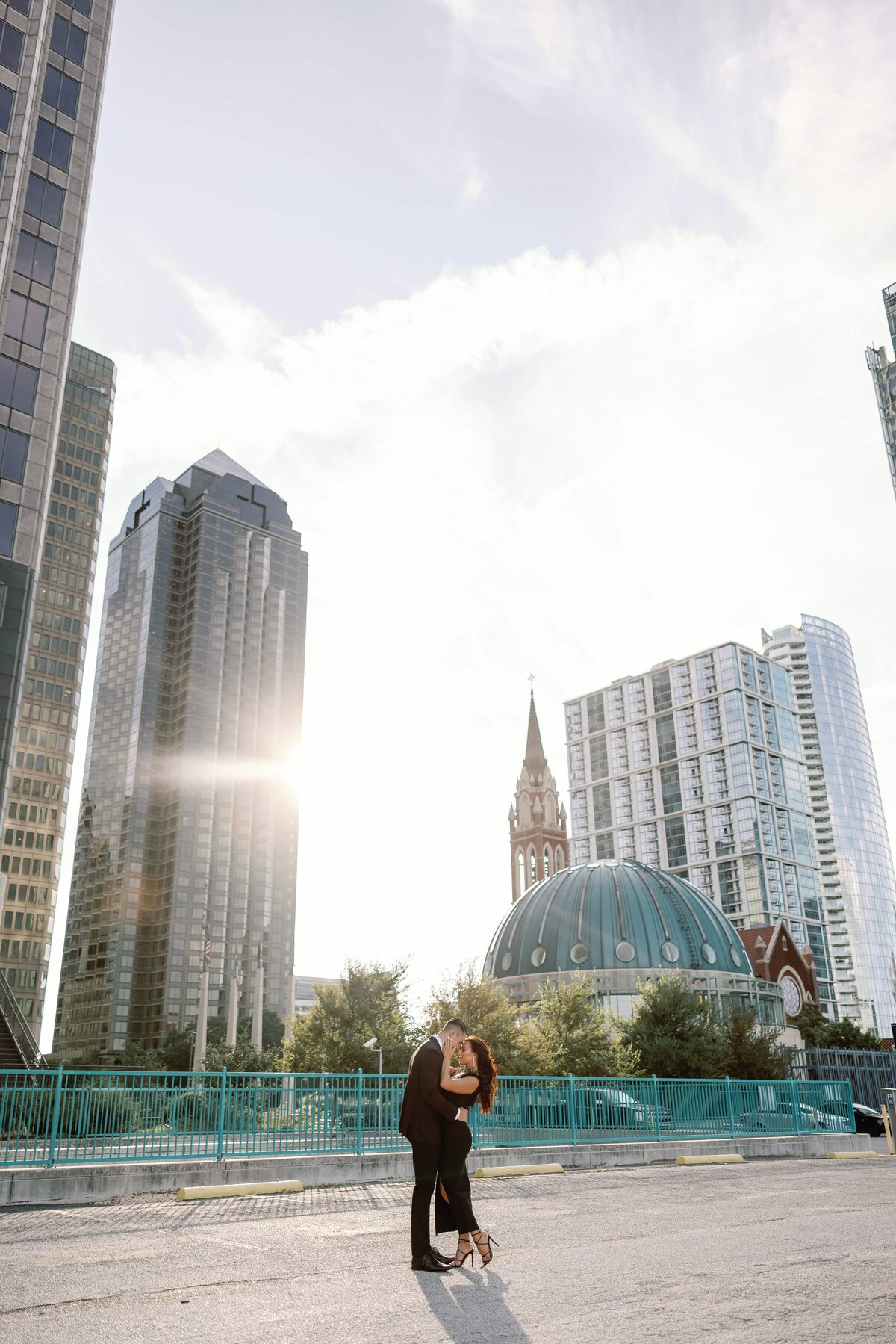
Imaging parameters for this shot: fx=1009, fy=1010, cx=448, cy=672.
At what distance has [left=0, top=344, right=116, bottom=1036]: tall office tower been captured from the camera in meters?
103

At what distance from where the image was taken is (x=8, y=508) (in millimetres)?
44250

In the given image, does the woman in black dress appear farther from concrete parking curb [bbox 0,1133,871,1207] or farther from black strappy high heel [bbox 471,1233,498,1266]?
concrete parking curb [bbox 0,1133,871,1207]

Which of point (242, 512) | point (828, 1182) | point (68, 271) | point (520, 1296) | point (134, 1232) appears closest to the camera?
point (520, 1296)

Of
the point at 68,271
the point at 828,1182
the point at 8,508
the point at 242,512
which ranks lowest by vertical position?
the point at 828,1182

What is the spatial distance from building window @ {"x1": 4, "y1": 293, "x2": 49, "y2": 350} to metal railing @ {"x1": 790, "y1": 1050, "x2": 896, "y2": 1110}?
7023 centimetres

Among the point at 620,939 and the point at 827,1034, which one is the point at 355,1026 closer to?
the point at 620,939

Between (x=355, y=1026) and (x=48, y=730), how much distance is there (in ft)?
250

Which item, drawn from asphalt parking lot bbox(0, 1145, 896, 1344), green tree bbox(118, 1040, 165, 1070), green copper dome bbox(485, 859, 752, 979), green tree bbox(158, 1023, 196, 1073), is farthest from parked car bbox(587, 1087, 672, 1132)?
green tree bbox(158, 1023, 196, 1073)

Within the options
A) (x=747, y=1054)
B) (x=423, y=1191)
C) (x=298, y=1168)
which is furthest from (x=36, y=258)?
(x=747, y=1054)

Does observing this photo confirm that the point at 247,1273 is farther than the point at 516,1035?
No

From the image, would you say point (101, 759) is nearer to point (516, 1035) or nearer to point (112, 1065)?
point (112, 1065)

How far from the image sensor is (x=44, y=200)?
156ft

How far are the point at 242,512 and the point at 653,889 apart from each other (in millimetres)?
121277

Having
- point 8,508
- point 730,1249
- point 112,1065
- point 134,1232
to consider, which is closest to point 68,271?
point 8,508
